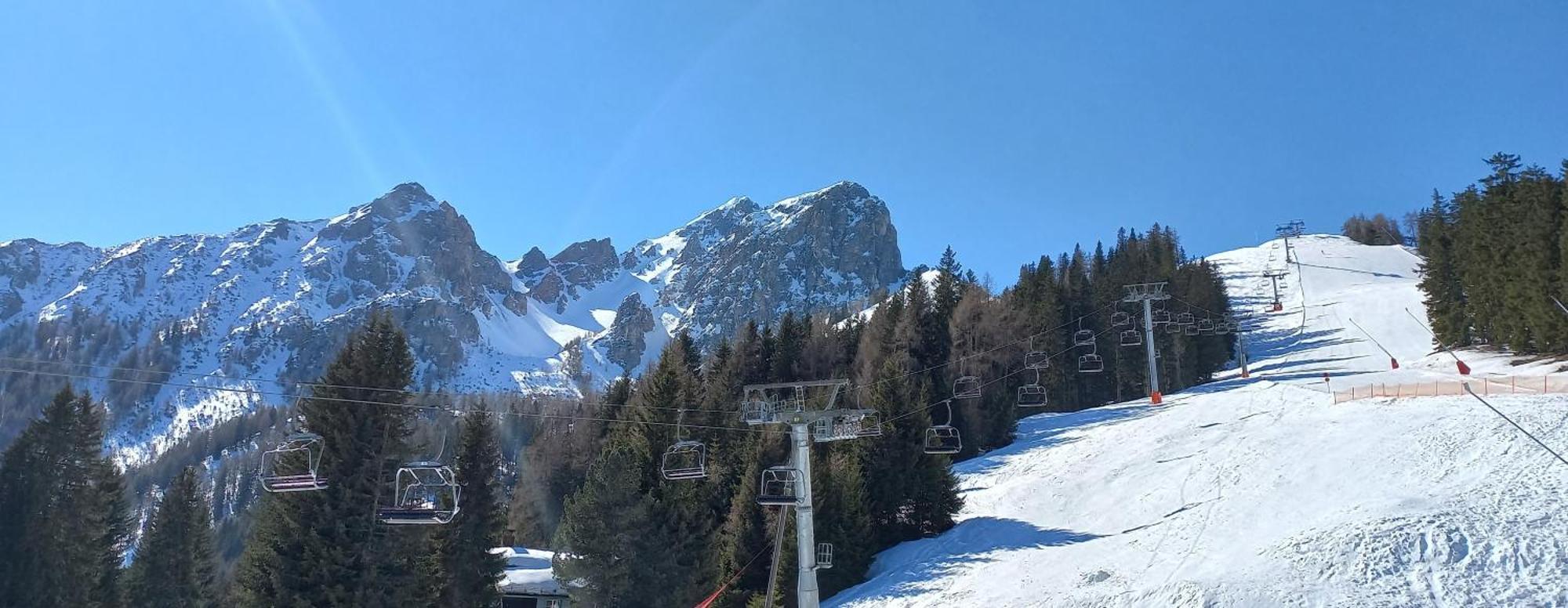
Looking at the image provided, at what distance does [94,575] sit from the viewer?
2988cm

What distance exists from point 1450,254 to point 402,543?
2594 inches

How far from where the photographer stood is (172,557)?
118 feet

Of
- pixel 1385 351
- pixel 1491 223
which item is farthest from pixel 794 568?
pixel 1385 351

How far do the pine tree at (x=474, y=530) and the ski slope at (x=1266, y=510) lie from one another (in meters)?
11.7

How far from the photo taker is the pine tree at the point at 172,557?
3544 cm

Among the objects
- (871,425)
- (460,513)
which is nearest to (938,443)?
(871,425)

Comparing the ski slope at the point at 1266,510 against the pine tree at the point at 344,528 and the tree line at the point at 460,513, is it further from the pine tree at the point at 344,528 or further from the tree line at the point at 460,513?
→ the pine tree at the point at 344,528

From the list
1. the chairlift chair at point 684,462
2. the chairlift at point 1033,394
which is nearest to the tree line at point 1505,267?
the chairlift at point 1033,394

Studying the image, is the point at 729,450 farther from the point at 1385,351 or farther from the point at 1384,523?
the point at 1385,351

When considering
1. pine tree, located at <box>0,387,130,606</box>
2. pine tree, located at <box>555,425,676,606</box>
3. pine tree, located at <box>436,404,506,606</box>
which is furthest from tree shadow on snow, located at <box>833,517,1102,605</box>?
pine tree, located at <box>0,387,130,606</box>

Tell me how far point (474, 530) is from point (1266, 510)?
80.2ft

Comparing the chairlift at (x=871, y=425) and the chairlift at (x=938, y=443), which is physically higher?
the chairlift at (x=871, y=425)

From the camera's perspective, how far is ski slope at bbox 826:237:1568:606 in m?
16.1

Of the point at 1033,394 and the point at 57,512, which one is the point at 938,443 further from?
the point at 57,512
